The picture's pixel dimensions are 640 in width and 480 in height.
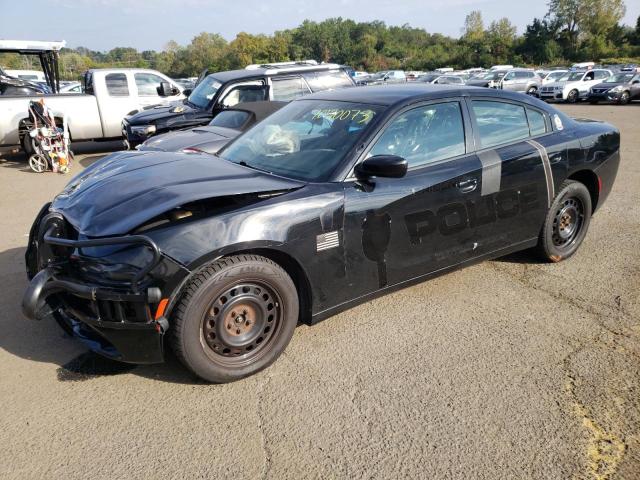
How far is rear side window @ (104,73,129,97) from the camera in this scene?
36.8 feet

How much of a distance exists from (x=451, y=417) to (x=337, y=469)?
0.70m

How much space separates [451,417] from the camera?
257 cm

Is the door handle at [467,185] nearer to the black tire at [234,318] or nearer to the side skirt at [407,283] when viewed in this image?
the side skirt at [407,283]

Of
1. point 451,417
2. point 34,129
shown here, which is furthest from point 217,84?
point 451,417

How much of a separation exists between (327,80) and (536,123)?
577 cm

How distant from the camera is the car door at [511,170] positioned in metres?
3.76

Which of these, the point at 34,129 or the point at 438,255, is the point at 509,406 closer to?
the point at 438,255

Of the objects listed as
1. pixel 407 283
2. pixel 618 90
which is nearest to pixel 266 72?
pixel 407 283

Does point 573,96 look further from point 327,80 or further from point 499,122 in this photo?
point 499,122

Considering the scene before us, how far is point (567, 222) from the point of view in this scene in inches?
178

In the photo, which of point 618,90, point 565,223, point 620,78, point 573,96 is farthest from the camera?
point 573,96

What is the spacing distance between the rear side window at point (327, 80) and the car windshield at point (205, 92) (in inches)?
69.1

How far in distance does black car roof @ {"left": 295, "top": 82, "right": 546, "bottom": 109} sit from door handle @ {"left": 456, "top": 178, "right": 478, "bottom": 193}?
660mm

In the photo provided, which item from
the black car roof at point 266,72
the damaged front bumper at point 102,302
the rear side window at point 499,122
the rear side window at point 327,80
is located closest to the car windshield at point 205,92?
the black car roof at point 266,72
